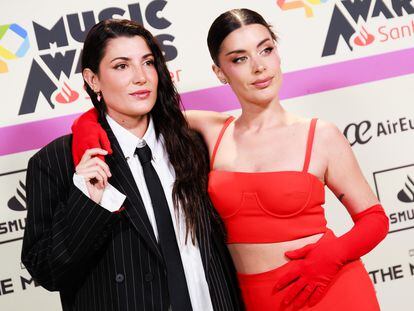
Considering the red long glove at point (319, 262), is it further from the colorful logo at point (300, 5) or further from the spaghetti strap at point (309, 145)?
the colorful logo at point (300, 5)

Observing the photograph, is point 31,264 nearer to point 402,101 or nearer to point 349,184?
point 349,184

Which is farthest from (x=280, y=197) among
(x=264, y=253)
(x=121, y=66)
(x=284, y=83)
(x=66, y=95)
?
(x=66, y=95)

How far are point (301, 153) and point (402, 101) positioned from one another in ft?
3.94

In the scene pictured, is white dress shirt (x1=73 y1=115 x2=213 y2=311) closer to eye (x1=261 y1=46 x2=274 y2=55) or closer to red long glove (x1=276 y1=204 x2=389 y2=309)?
red long glove (x1=276 y1=204 x2=389 y2=309)

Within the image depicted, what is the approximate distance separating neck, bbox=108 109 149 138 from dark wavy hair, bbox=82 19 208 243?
60mm

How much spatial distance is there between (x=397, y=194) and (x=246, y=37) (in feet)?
4.55

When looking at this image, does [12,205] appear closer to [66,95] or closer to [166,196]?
[66,95]

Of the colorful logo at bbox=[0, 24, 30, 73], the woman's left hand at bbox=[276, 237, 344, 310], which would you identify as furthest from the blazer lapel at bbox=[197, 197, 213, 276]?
the colorful logo at bbox=[0, 24, 30, 73]

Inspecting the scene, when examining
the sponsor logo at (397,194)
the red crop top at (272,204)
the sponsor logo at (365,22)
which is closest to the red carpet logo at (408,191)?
the sponsor logo at (397,194)

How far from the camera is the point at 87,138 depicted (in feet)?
7.22

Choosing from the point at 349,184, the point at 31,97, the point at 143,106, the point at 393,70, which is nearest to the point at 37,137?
the point at 31,97

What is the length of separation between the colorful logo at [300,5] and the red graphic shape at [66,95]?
3.19 ft

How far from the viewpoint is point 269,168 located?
7.67 ft

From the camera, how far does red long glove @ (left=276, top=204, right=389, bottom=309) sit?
2.27 meters
